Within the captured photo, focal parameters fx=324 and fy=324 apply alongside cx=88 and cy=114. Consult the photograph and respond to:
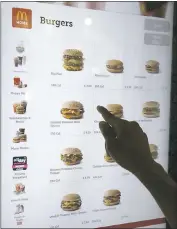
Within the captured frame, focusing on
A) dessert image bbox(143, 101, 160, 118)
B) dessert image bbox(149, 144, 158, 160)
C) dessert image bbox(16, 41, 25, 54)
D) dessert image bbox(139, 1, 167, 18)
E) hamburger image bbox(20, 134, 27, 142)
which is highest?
dessert image bbox(139, 1, 167, 18)

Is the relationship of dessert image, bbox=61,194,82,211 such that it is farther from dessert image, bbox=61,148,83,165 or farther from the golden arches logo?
the golden arches logo

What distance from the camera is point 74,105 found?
1.08m

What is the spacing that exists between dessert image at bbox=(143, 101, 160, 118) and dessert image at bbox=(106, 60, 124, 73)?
0.55ft

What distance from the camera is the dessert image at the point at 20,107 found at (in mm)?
1005

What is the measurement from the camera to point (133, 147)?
2.29ft

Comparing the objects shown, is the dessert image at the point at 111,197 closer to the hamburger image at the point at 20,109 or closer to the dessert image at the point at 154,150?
the dessert image at the point at 154,150

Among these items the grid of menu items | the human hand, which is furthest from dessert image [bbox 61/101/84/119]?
the human hand

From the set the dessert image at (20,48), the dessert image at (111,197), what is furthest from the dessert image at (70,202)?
the dessert image at (20,48)

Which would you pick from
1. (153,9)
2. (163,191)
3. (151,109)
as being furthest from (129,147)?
(153,9)

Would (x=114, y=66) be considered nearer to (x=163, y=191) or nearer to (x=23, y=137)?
(x=23, y=137)

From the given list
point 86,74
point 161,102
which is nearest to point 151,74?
point 161,102

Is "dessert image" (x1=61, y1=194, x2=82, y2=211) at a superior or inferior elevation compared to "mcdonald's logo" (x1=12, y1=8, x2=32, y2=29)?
inferior

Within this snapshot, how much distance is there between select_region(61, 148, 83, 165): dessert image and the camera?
1.08 metres

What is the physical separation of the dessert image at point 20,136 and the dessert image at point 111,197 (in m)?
0.36
